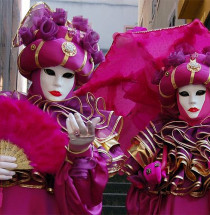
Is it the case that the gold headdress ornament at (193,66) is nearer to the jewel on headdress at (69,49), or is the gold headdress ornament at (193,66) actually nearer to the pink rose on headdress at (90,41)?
the pink rose on headdress at (90,41)

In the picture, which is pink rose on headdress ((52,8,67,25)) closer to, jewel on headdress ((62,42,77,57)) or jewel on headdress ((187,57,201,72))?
jewel on headdress ((62,42,77,57))

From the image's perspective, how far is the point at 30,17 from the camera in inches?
135

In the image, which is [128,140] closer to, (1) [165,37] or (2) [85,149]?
(1) [165,37]

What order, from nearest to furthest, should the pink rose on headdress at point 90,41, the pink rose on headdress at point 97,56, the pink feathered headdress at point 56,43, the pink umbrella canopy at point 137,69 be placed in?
the pink feathered headdress at point 56,43 < the pink rose on headdress at point 90,41 < the pink rose on headdress at point 97,56 < the pink umbrella canopy at point 137,69

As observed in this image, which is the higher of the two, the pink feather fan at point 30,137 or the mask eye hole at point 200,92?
the mask eye hole at point 200,92

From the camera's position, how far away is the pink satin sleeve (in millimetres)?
2879

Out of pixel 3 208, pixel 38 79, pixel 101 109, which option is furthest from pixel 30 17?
pixel 3 208

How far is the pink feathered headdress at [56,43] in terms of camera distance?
3.20 meters

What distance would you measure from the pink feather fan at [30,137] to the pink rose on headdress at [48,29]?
1.55 ft

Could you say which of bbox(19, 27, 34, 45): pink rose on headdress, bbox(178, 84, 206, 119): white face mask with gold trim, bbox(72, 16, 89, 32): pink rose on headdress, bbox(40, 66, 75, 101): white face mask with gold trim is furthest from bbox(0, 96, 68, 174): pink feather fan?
bbox(178, 84, 206, 119): white face mask with gold trim

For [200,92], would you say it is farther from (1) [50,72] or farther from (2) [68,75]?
(1) [50,72]

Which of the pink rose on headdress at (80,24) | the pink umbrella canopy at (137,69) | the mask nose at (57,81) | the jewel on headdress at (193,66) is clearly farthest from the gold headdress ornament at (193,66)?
the mask nose at (57,81)

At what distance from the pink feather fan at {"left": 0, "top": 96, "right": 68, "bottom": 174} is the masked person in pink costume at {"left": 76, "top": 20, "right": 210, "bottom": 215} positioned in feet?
2.02

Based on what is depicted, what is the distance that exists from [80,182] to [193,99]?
3.12ft
